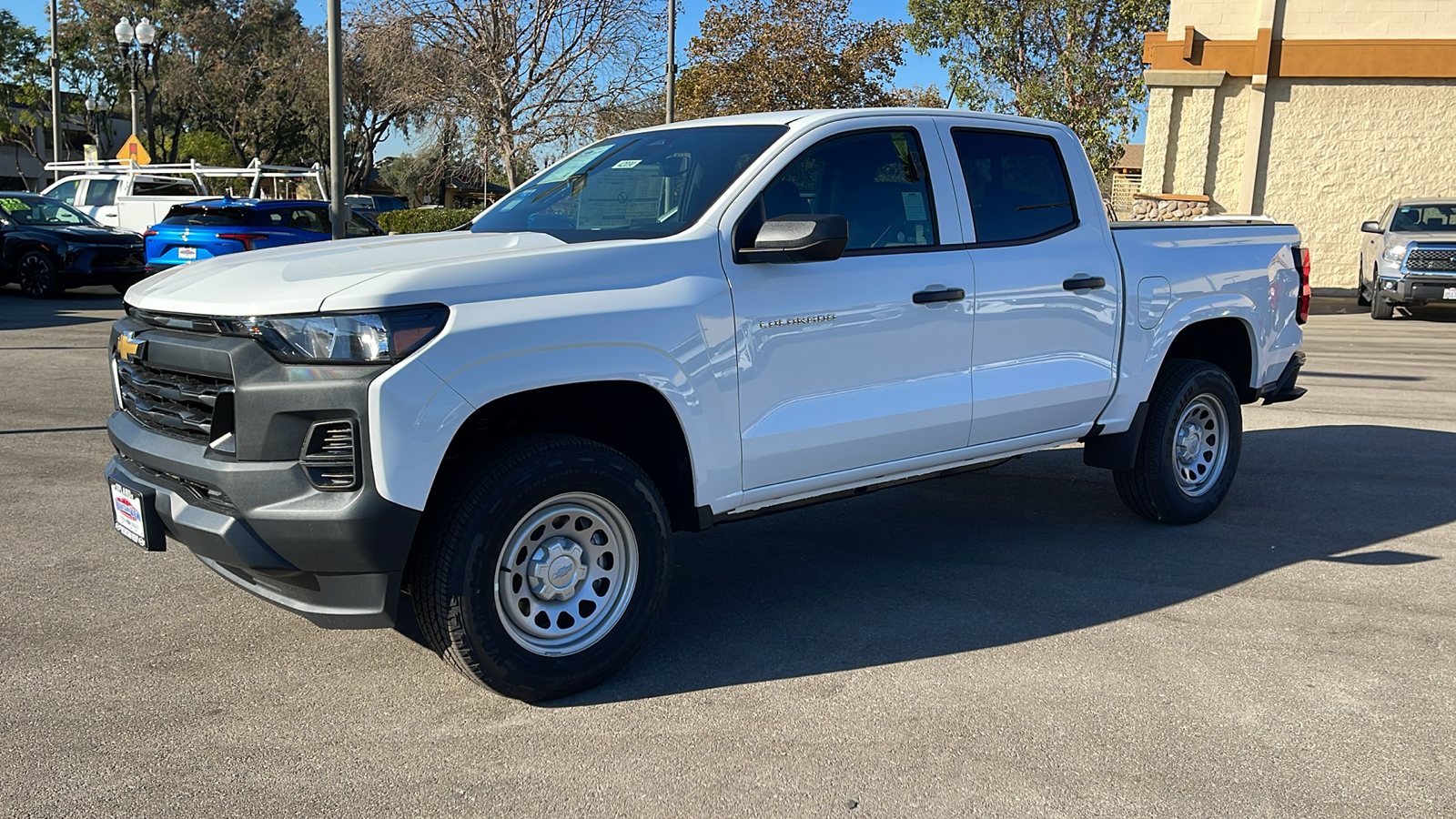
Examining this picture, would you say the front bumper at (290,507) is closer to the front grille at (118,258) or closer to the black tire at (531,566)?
the black tire at (531,566)

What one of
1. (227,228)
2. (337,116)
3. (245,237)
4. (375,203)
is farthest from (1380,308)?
(375,203)

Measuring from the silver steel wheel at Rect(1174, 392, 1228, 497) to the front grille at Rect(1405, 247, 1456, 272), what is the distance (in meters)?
14.5

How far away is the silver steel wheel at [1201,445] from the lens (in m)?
6.48

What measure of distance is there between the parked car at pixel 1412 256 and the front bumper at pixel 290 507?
1880 cm

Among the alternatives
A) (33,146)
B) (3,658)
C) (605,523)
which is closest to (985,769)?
(605,523)

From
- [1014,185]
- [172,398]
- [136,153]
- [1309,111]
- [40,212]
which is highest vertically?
[1309,111]

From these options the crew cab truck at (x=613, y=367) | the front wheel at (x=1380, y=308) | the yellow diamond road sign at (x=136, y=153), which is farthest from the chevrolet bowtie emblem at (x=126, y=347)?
the yellow diamond road sign at (x=136, y=153)

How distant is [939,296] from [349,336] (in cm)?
240

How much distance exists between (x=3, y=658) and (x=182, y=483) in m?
1.08

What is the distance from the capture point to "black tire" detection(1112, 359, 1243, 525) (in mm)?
6254

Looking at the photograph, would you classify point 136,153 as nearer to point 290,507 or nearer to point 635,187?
point 635,187

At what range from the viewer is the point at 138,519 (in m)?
4.12

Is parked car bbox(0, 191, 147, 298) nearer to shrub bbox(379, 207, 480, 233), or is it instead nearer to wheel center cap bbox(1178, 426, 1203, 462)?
shrub bbox(379, 207, 480, 233)

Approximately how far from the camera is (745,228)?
4.59 metres
